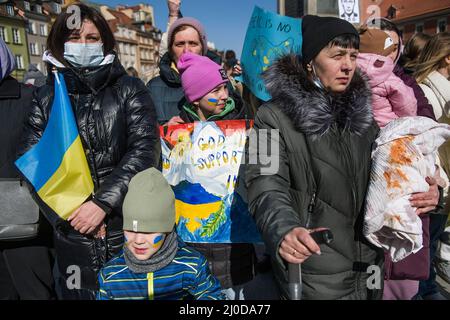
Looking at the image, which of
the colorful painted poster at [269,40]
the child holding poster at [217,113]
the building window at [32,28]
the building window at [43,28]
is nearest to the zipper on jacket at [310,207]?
the child holding poster at [217,113]

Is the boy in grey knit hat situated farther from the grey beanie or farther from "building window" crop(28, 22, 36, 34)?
"building window" crop(28, 22, 36, 34)

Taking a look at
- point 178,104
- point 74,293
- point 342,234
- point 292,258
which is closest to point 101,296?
point 74,293

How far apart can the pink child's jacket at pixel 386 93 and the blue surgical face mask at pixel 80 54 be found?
5.55ft

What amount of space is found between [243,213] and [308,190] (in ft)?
2.09

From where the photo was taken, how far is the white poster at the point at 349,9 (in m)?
4.63

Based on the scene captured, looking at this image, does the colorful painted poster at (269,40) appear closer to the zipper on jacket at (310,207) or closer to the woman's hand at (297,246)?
the zipper on jacket at (310,207)

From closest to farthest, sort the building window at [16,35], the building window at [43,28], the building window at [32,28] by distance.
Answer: the building window at [16,35] < the building window at [32,28] < the building window at [43,28]

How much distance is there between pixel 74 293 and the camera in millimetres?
2258

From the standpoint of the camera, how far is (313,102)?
179 centimetres

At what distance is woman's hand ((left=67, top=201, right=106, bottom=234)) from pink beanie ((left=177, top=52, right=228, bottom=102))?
39.7 inches

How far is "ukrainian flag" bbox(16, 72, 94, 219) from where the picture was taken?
2068 millimetres

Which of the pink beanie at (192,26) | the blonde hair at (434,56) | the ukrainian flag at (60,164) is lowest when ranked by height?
the ukrainian flag at (60,164)

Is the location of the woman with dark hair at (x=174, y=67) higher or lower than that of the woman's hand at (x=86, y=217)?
higher

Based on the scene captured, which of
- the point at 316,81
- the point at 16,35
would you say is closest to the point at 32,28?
the point at 16,35
